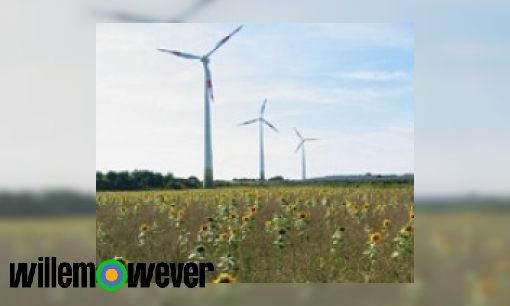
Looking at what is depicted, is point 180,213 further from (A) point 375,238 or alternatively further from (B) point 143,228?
(A) point 375,238

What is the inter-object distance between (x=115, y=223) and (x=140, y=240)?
0.31 m

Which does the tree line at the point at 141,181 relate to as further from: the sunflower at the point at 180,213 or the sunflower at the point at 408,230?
the sunflower at the point at 408,230

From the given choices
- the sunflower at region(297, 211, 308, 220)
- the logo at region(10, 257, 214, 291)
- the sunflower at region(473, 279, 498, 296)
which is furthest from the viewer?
the sunflower at region(297, 211, 308, 220)

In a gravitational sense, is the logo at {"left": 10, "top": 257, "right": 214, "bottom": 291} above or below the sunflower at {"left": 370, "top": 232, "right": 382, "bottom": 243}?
below

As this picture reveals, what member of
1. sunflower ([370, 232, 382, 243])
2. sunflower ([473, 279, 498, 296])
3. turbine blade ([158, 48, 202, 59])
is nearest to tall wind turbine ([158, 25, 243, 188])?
turbine blade ([158, 48, 202, 59])

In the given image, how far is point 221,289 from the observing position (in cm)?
407

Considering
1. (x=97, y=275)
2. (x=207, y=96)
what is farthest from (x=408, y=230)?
(x=97, y=275)

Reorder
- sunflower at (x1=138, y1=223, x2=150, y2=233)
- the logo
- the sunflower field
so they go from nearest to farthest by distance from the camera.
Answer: the logo, the sunflower field, sunflower at (x1=138, y1=223, x2=150, y2=233)

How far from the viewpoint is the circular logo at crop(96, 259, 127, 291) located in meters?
4.40

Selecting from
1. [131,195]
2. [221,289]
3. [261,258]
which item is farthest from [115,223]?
[221,289]

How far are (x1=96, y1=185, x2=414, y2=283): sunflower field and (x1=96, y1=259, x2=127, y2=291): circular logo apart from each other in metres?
0.18

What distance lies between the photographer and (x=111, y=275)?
4.50 metres

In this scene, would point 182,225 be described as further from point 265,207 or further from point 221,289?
point 221,289

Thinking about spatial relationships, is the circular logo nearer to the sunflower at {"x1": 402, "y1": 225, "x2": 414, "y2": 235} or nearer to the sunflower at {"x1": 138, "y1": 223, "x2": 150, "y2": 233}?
the sunflower at {"x1": 138, "y1": 223, "x2": 150, "y2": 233}
